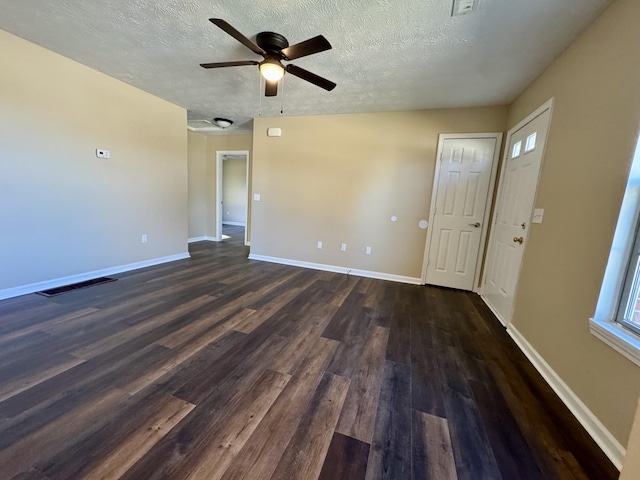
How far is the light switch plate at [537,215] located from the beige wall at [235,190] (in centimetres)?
882

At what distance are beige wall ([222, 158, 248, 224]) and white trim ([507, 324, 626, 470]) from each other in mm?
9170

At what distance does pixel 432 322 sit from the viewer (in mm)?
2641

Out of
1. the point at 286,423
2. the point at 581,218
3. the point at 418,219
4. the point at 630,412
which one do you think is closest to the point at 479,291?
the point at 418,219

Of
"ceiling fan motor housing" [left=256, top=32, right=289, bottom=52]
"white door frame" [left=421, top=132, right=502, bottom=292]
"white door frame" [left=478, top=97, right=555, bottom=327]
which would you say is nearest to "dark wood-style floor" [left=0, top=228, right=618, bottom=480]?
"white door frame" [left=478, top=97, right=555, bottom=327]

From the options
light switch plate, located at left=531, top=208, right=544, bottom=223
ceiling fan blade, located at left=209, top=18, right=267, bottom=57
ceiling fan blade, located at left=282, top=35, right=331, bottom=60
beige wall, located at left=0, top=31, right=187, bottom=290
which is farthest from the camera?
beige wall, located at left=0, top=31, right=187, bottom=290

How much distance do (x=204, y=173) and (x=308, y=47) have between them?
16.3 feet

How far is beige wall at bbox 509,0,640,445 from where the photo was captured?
1.38 meters

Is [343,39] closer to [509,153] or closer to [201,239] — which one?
[509,153]

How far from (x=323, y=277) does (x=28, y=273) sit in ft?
11.2

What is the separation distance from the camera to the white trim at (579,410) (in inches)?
48.5

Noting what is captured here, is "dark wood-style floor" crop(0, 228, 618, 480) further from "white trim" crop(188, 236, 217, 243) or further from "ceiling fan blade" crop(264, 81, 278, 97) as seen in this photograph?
"white trim" crop(188, 236, 217, 243)

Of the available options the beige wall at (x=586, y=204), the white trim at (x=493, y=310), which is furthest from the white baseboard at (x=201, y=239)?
the beige wall at (x=586, y=204)

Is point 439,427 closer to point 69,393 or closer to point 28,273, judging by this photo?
point 69,393

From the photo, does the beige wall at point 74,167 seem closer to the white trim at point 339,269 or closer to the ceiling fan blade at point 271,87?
the white trim at point 339,269
